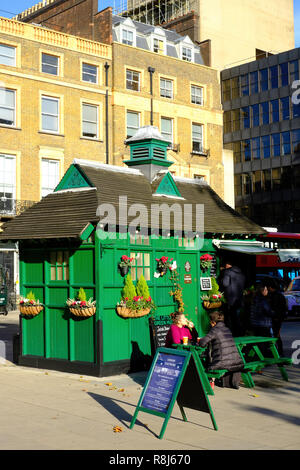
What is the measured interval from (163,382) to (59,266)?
218 inches

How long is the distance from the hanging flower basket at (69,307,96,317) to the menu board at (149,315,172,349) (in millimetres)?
1347

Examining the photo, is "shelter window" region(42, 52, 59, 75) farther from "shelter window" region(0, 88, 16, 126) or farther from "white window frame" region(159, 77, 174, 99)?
"white window frame" region(159, 77, 174, 99)

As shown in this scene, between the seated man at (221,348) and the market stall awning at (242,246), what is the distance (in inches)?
165

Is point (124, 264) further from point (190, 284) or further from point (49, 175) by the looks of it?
point (49, 175)

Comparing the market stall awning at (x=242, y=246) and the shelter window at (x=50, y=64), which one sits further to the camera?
the shelter window at (x=50, y=64)

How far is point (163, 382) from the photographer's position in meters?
7.94

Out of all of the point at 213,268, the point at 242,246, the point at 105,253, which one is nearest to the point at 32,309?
the point at 105,253

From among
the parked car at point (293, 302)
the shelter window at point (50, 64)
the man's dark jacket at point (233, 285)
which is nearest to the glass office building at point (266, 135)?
the shelter window at point (50, 64)

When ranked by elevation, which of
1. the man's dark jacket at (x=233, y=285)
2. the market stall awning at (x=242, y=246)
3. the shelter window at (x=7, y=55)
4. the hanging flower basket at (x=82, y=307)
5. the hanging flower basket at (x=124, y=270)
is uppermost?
the shelter window at (x=7, y=55)

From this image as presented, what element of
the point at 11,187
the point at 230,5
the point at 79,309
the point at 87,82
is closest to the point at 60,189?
the point at 79,309

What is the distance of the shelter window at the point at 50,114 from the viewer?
36.1 m

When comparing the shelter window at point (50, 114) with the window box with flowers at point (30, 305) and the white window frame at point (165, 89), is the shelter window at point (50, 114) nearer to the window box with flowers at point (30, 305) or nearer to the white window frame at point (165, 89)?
the white window frame at point (165, 89)

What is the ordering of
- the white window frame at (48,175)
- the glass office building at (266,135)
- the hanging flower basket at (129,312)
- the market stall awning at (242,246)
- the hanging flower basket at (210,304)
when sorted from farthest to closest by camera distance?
the glass office building at (266,135)
the white window frame at (48,175)
the market stall awning at (242,246)
the hanging flower basket at (210,304)
the hanging flower basket at (129,312)
